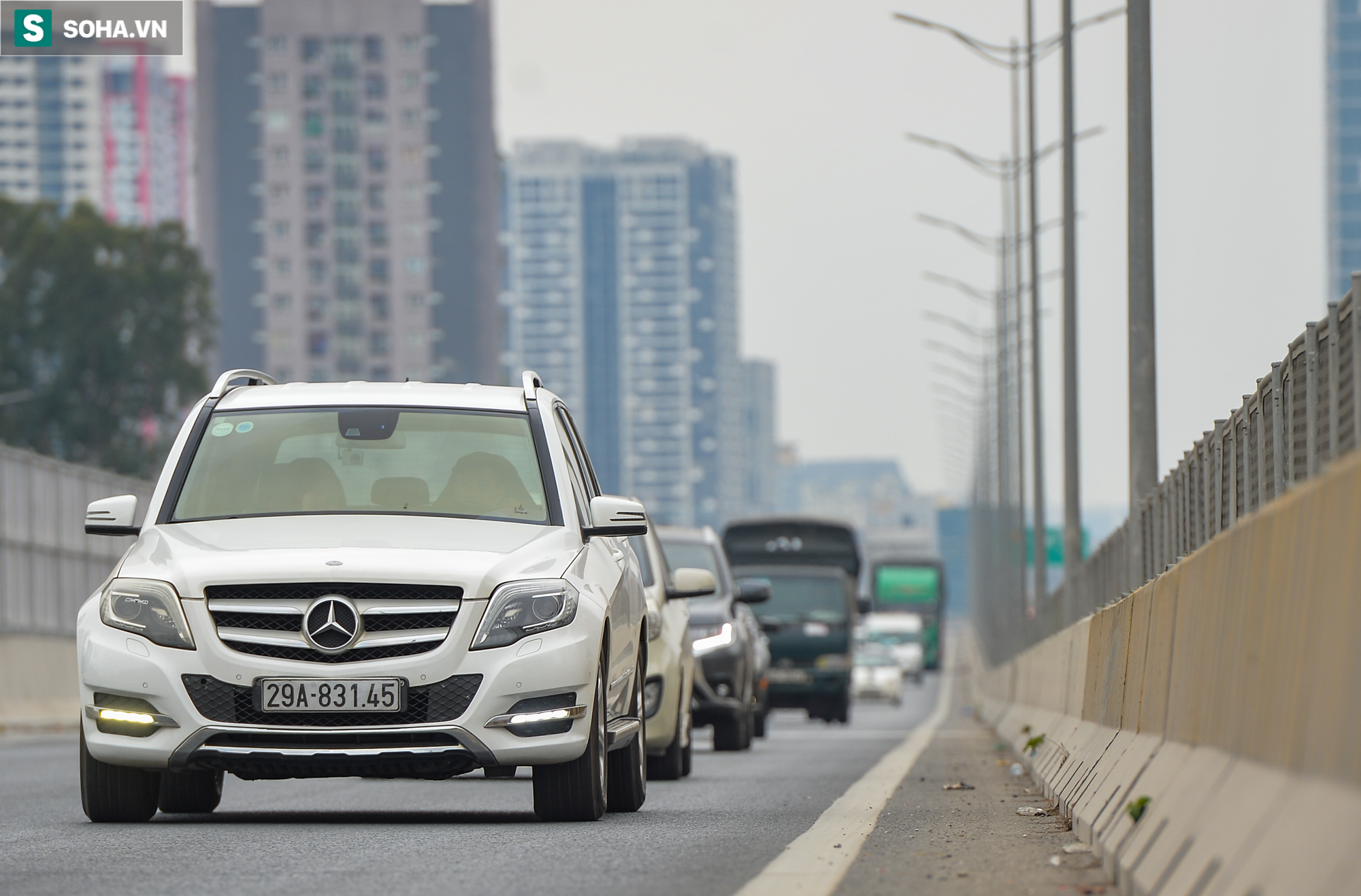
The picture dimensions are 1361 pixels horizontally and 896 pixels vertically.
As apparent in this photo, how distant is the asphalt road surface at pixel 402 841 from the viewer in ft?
25.4

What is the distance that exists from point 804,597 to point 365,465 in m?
28.8

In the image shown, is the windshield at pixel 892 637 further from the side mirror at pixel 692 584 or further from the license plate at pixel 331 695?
the license plate at pixel 331 695

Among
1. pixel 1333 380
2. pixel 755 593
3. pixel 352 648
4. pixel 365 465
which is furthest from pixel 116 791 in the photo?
pixel 755 593

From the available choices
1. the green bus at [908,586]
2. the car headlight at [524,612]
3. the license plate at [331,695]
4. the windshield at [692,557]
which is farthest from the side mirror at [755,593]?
the green bus at [908,586]

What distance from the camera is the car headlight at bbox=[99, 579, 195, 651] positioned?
970cm

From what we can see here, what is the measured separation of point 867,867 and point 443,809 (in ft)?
13.3

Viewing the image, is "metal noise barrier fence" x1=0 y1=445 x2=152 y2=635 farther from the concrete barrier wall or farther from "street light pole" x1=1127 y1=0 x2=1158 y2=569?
the concrete barrier wall

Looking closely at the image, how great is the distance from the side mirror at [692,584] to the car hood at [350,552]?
4095mm

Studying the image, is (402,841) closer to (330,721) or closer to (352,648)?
(330,721)

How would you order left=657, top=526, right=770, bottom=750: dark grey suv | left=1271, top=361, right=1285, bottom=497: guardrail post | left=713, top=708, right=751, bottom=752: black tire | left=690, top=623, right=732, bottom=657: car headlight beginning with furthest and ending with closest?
left=713, top=708, right=751, bottom=752: black tire, left=657, top=526, right=770, bottom=750: dark grey suv, left=690, top=623, right=732, bottom=657: car headlight, left=1271, top=361, right=1285, bottom=497: guardrail post

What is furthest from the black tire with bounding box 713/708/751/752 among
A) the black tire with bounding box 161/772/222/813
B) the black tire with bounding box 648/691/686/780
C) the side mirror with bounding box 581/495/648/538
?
the side mirror with bounding box 581/495/648/538

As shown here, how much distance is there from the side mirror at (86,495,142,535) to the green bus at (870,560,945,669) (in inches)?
3480

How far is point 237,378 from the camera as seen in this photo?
11.6 meters

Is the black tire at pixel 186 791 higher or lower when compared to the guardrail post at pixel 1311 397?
lower
